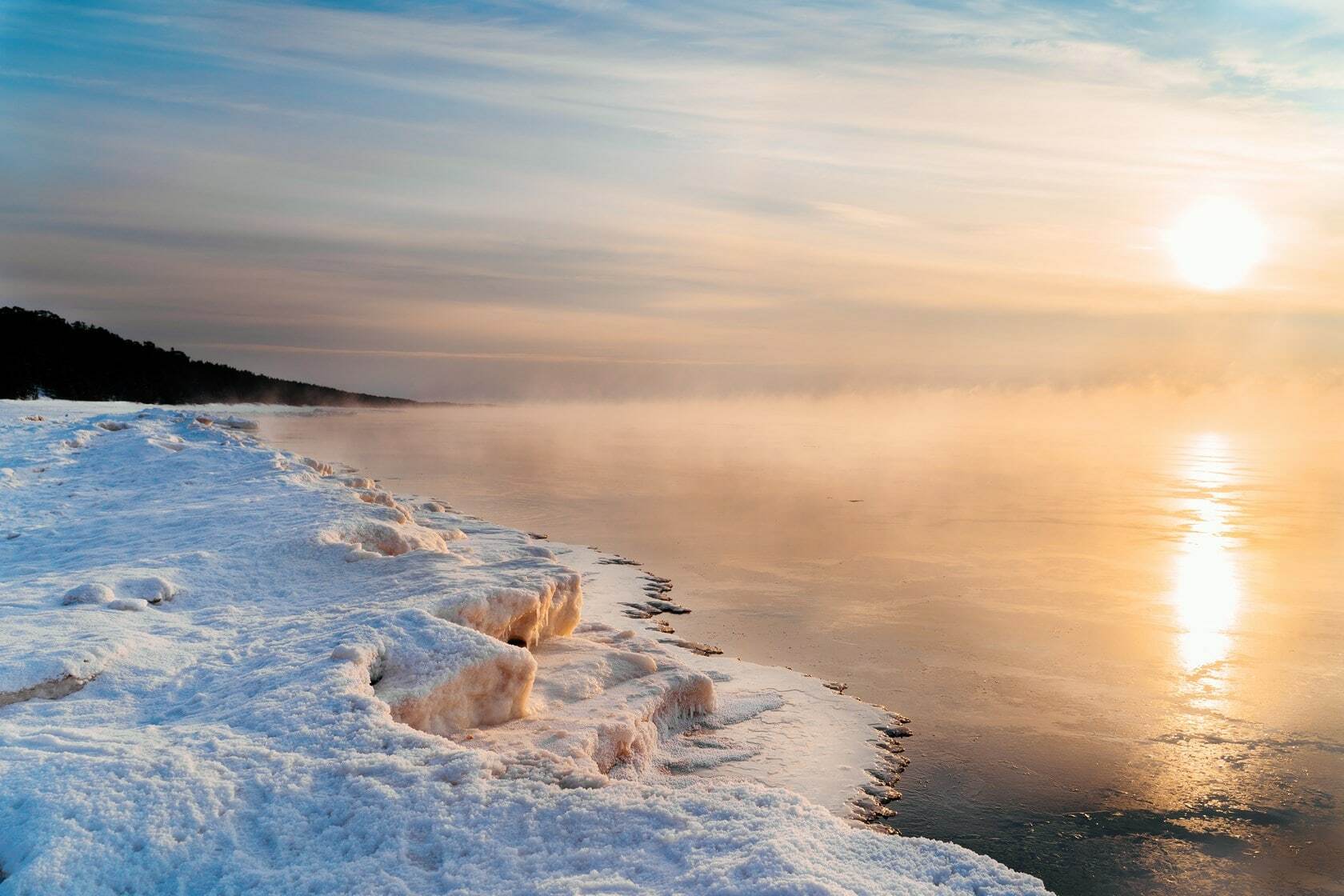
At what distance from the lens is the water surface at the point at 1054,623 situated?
6047 millimetres

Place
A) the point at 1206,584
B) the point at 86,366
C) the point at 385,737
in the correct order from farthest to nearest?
the point at 86,366 → the point at 1206,584 → the point at 385,737

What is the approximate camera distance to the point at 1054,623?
10.9 metres

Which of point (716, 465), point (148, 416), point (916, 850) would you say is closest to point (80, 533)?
point (916, 850)

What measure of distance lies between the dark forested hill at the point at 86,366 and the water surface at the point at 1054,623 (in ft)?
101

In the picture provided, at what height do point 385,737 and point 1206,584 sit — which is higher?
point 1206,584

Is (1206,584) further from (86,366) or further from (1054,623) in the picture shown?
(86,366)

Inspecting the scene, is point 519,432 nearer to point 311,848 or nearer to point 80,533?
point 80,533

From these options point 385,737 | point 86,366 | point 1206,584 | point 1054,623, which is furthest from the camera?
point 86,366

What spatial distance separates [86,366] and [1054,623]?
61.2 metres

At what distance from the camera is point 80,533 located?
11.0m

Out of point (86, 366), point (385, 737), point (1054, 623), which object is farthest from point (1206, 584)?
point (86, 366)

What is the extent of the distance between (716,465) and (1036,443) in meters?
21.8

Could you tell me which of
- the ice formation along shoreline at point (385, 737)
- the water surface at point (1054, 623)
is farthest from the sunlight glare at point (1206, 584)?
the ice formation along shoreline at point (385, 737)

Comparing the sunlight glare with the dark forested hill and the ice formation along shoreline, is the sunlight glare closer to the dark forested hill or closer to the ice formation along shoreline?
the ice formation along shoreline
